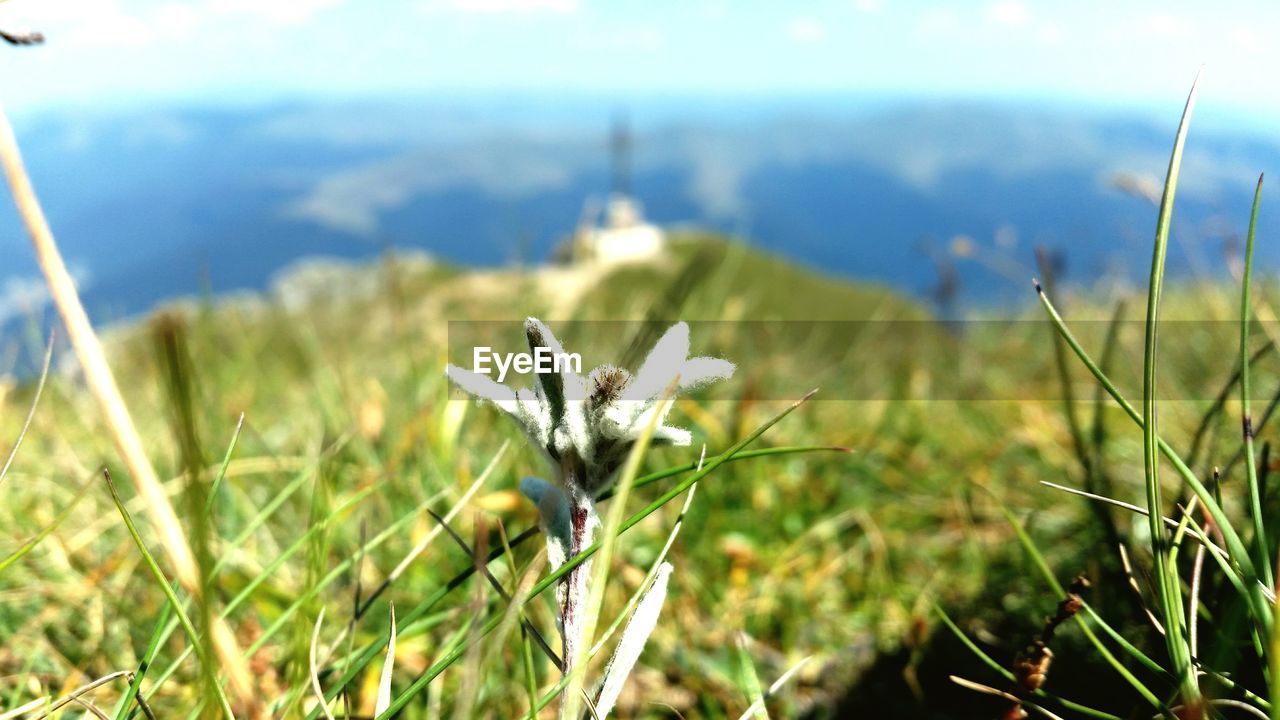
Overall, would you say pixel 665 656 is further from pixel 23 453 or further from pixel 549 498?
pixel 23 453

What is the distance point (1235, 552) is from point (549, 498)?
29.3 inches

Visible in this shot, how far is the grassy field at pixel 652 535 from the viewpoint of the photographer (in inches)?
52.6

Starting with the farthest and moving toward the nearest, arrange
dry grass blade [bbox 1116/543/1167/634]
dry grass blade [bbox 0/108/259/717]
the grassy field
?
the grassy field → dry grass blade [bbox 1116/543/1167/634] → dry grass blade [bbox 0/108/259/717]

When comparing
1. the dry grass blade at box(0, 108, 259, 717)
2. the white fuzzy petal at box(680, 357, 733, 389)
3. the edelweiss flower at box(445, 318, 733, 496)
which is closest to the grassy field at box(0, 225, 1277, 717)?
the dry grass blade at box(0, 108, 259, 717)

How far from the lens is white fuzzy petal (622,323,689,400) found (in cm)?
85

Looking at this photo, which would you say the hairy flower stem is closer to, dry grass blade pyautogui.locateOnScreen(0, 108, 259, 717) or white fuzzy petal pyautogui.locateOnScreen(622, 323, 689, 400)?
white fuzzy petal pyautogui.locateOnScreen(622, 323, 689, 400)

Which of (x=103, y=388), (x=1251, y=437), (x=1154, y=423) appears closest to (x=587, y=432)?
(x=103, y=388)

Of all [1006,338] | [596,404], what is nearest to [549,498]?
[596,404]

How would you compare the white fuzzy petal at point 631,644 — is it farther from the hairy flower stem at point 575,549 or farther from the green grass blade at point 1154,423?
the green grass blade at point 1154,423

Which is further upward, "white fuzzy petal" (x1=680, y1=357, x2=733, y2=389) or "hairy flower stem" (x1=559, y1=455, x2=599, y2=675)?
"white fuzzy petal" (x1=680, y1=357, x2=733, y2=389)

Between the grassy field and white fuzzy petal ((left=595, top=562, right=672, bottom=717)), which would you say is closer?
white fuzzy petal ((left=595, top=562, right=672, bottom=717))

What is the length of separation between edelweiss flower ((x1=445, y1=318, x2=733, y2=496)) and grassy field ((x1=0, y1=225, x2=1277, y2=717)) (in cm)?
15

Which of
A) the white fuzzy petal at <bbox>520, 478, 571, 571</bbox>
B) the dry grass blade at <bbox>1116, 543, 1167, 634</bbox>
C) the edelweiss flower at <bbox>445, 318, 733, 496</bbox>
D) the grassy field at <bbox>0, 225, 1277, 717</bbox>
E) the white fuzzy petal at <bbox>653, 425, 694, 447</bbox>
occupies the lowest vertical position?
the grassy field at <bbox>0, 225, 1277, 717</bbox>

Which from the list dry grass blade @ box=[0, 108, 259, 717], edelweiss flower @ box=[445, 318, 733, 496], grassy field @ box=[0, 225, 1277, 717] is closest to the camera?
dry grass blade @ box=[0, 108, 259, 717]
